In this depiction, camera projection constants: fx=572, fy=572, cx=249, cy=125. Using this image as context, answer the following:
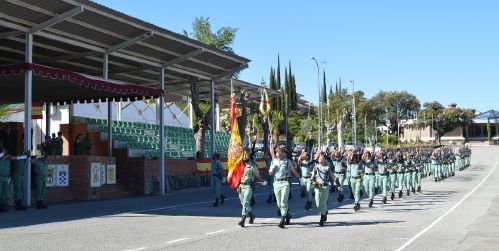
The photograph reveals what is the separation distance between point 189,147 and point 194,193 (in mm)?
11275

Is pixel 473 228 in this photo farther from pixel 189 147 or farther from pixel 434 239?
pixel 189 147

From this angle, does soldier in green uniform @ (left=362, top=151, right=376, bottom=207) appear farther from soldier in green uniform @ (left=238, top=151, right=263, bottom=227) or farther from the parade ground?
soldier in green uniform @ (left=238, top=151, right=263, bottom=227)

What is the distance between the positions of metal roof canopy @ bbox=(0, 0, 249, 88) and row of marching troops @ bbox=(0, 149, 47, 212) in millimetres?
4245

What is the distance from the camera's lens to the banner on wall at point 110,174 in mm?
24672

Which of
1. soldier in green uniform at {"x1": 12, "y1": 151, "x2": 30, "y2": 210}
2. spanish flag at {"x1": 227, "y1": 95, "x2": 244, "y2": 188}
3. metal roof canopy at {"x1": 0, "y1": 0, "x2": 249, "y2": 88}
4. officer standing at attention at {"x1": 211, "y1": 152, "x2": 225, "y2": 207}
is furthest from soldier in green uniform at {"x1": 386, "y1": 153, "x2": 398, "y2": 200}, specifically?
soldier in green uniform at {"x1": 12, "y1": 151, "x2": 30, "y2": 210}

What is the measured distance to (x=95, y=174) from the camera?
23484mm

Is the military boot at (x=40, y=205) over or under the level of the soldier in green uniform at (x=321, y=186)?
under

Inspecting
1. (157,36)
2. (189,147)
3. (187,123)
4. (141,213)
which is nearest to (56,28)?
(157,36)

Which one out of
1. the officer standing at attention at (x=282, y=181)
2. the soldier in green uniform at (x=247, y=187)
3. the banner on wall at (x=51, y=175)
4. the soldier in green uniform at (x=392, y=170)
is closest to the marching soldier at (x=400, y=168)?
the soldier in green uniform at (x=392, y=170)

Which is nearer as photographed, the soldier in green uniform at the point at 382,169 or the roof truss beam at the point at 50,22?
the roof truss beam at the point at 50,22

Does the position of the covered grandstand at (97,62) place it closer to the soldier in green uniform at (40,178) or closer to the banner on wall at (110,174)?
the soldier in green uniform at (40,178)

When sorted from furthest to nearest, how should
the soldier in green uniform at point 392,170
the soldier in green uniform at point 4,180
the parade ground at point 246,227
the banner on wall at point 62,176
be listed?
the soldier in green uniform at point 392,170 < the banner on wall at point 62,176 < the soldier in green uniform at point 4,180 < the parade ground at point 246,227

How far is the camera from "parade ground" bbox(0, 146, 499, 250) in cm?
1144

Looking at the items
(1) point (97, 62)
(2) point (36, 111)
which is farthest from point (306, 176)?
(2) point (36, 111)
